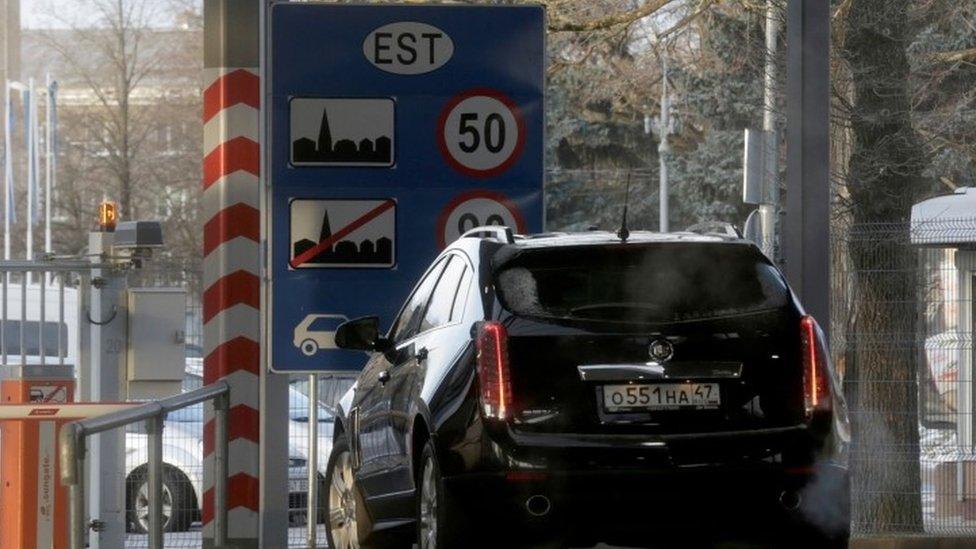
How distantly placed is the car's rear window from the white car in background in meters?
2.20

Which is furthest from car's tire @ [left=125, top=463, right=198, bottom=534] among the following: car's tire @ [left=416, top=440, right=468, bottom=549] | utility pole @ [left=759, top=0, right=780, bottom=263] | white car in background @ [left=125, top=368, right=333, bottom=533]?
utility pole @ [left=759, top=0, right=780, bottom=263]

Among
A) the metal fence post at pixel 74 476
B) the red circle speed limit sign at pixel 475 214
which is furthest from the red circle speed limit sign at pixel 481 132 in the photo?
the metal fence post at pixel 74 476

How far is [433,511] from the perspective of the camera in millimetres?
8297

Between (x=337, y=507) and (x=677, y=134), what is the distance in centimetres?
3924

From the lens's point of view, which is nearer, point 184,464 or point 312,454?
point 312,454

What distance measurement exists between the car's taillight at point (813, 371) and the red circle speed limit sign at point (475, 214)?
3.41m

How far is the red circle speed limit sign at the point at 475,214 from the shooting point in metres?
11.4

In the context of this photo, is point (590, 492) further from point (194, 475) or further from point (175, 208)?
point (175, 208)

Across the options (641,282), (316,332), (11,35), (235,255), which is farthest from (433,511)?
(11,35)

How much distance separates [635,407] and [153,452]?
2618 millimetres

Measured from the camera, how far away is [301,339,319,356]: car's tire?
11.4 meters

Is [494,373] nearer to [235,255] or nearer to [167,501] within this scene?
[235,255]

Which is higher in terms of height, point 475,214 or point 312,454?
point 475,214

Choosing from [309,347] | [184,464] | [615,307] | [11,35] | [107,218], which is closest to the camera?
[615,307]
